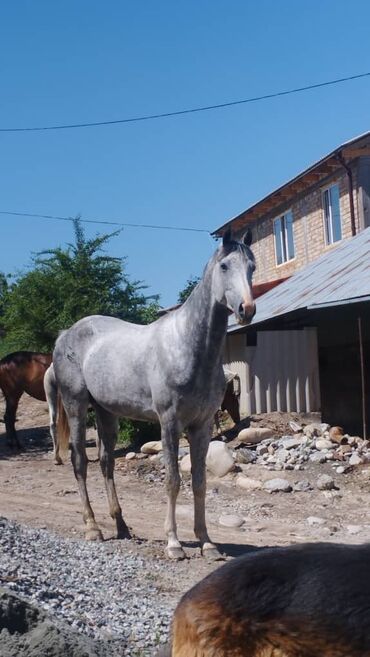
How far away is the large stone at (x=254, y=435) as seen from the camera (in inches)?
534

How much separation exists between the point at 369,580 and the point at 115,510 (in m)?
5.86

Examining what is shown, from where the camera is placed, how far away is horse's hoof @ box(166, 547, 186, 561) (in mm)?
6723

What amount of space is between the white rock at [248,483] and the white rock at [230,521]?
1712mm

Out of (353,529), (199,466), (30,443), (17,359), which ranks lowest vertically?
(353,529)

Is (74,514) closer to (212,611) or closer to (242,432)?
(242,432)

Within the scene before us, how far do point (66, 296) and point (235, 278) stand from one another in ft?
49.3

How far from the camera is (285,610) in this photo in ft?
6.92

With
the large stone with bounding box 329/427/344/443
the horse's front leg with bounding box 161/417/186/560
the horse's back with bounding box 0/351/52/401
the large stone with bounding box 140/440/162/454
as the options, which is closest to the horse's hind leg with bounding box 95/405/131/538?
the horse's front leg with bounding box 161/417/186/560

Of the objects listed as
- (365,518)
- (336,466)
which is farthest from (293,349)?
(365,518)

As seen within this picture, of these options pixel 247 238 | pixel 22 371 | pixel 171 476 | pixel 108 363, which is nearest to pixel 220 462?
pixel 108 363

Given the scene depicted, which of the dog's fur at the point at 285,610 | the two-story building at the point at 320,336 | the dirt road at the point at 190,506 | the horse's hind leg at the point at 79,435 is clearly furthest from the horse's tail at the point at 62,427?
the dog's fur at the point at 285,610

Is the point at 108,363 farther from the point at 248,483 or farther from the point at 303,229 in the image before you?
the point at 303,229

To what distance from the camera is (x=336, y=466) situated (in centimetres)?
1177

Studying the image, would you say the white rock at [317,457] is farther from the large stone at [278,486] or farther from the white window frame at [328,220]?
the white window frame at [328,220]
